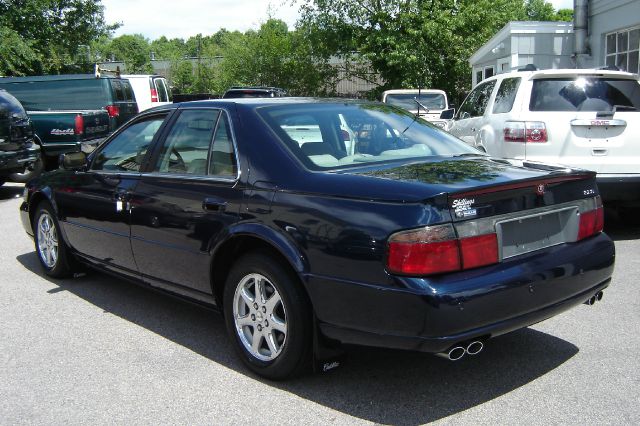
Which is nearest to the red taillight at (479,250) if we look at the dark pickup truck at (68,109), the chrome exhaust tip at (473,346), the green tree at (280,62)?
the chrome exhaust tip at (473,346)

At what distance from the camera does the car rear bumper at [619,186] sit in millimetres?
6891

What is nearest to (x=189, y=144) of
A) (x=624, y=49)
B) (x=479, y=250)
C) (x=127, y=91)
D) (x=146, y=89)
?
(x=479, y=250)

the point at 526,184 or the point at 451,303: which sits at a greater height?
the point at 526,184

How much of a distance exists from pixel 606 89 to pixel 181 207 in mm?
5173

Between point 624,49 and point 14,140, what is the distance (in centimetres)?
1236

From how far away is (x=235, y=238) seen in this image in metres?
3.86

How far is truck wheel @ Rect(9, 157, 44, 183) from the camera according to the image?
12264 millimetres

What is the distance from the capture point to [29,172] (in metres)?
13.1

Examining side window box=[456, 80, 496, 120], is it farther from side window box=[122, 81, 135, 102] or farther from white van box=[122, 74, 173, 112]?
white van box=[122, 74, 173, 112]

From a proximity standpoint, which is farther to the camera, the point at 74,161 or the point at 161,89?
the point at 161,89

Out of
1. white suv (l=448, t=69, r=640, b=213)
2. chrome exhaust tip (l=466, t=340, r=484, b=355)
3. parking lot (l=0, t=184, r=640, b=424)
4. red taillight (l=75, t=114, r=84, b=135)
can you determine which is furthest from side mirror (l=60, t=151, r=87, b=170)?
red taillight (l=75, t=114, r=84, b=135)

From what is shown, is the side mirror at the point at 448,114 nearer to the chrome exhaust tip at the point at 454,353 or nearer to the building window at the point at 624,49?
the building window at the point at 624,49

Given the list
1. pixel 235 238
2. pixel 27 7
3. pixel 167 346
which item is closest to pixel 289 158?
pixel 235 238

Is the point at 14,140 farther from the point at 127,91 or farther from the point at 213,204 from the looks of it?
the point at 213,204
